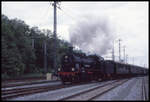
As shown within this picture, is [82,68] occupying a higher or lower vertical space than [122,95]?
higher

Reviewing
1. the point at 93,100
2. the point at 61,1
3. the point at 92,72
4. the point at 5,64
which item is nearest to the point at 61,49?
the point at 5,64

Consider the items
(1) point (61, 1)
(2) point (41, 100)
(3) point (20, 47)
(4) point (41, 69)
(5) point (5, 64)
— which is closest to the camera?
(2) point (41, 100)

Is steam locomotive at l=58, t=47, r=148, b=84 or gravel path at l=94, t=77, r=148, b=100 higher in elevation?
steam locomotive at l=58, t=47, r=148, b=84

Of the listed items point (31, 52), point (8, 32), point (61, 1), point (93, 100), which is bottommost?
point (93, 100)

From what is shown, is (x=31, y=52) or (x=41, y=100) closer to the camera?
(x=41, y=100)

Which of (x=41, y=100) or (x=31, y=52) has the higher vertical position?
(x=31, y=52)

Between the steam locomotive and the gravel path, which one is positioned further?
the steam locomotive

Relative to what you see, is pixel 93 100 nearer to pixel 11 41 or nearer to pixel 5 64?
pixel 5 64

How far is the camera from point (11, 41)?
4322cm

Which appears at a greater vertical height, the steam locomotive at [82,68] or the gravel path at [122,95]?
the steam locomotive at [82,68]

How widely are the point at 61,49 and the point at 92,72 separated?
123ft

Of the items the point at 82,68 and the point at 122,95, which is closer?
the point at 122,95

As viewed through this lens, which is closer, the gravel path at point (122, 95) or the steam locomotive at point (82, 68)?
the gravel path at point (122, 95)

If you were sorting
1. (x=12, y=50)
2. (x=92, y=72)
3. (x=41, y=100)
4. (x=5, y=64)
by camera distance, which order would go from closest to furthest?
(x=41, y=100), (x=92, y=72), (x=5, y=64), (x=12, y=50)
